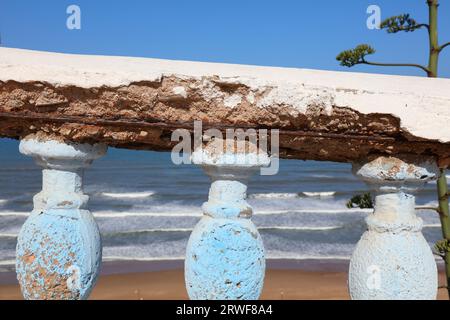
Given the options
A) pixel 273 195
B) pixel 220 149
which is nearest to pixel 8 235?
pixel 273 195

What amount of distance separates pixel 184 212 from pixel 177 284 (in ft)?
20.2

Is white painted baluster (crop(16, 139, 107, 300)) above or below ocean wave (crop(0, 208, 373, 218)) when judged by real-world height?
above

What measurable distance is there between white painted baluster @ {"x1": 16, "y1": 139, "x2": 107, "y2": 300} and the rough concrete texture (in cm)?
7

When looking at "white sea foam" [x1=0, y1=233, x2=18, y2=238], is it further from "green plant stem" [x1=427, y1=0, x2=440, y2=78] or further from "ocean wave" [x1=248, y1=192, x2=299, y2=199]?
"green plant stem" [x1=427, y1=0, x2=440, y2=78]

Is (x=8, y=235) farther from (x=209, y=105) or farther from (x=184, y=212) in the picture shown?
(x=209, y=105)

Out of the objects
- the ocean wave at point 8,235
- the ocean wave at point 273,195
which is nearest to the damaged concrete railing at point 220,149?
the ocean wave at point 8,235

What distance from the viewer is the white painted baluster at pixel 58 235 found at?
1.81 metres

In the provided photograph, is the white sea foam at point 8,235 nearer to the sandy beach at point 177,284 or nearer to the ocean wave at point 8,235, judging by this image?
the ocean wave at point 8,235

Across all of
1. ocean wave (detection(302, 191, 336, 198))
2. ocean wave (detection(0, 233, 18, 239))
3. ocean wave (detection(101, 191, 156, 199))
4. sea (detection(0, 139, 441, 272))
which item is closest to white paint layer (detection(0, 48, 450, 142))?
sea (detection(0, 139, 441, 272))

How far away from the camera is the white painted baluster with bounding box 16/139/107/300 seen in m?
1.81

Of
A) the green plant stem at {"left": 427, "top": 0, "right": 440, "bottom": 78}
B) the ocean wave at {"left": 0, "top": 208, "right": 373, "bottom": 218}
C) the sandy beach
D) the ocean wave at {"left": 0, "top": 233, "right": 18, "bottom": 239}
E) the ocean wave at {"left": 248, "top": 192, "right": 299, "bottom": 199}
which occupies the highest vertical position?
the green plant stem at {"left": 427, "top": 0, "right": 440, "bottom": 78}

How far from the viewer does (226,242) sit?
175 centimetres

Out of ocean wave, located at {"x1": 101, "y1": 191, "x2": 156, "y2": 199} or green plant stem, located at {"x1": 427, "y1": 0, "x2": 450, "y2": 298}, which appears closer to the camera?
green plant stem, located at {"x1": 427, "y1": 0, "x2": 450, "y2": 298}

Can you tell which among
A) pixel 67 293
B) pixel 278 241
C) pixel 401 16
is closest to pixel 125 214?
pixel 278 241
